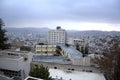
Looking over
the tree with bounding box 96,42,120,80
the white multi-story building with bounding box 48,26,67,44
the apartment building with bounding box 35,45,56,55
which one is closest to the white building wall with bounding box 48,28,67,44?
the white multi-story building with bounding box 48,26,67,44

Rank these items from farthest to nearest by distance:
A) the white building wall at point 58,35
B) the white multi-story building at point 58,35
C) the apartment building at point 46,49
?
the white building wall at point 58,35 < the white multi-story building at point 58,35 < the apartment building at point 46,49

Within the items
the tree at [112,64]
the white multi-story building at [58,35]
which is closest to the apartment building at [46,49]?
the tree at [112,64]

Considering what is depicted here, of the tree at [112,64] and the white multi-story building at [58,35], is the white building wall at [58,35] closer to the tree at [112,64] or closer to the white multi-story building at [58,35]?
the white multi-story building at [58,35]

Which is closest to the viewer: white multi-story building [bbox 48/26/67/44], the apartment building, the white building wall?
the apartment building

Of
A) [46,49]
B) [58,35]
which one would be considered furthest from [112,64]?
[58,35]

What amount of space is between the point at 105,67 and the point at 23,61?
810 cm

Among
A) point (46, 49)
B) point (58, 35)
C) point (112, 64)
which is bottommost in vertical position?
point (46, 49)

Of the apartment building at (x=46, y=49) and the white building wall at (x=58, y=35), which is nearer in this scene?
the apartment building at (x=46, y=49)

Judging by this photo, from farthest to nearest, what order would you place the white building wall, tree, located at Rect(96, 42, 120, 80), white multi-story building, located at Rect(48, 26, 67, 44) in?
the white building wall < white multi-story building, located at Rect(48, 26, 67, 44) < tree, located at Rect(96, 42, 120, 80)

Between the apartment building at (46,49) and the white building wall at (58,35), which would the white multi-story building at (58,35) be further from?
the apartment building at (46,49)

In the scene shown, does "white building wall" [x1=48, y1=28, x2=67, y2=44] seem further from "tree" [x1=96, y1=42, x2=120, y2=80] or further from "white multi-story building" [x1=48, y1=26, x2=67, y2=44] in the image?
"tree" [x1=96, y1=42, x2=120, y2=80]

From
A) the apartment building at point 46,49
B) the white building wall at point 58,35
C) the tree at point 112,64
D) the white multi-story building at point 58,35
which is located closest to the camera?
the tree at point 112,64

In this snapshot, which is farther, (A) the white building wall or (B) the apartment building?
(A) the white building wall

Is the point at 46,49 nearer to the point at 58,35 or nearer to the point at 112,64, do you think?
the point at 112,64
